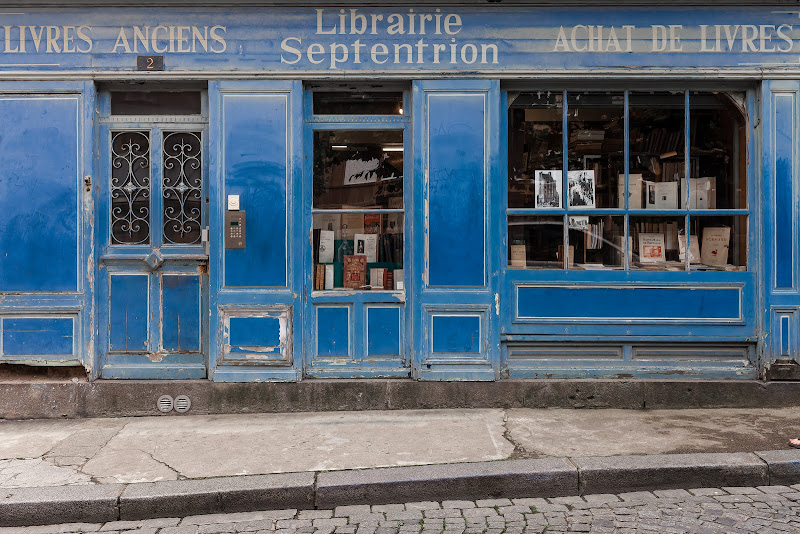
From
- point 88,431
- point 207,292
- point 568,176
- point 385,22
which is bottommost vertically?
point 88,431

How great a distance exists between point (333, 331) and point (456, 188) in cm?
178

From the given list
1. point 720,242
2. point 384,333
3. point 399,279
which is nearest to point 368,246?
point 399,279

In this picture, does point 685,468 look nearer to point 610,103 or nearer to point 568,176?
point 568,176

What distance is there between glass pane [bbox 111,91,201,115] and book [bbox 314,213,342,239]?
1.53 m

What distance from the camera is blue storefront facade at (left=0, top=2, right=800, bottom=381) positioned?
6.29 meters

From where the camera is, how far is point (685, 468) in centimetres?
468

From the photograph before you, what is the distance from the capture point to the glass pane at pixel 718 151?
655 cm

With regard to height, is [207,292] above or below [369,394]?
above

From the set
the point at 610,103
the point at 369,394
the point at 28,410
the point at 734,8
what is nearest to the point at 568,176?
the point at 610,103

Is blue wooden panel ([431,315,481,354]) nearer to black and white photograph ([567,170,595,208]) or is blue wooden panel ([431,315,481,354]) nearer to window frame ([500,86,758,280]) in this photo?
window frame ([500,86,758,280])

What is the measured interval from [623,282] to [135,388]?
4.65 metres

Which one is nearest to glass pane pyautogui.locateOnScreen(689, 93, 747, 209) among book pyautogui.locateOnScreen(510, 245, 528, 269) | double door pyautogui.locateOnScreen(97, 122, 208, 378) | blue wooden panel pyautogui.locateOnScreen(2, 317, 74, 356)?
book pyautogui.locateOnScreen(510, 245, 528, 269)

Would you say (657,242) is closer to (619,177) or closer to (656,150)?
(619,177)

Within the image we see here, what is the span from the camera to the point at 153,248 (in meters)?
6.46
